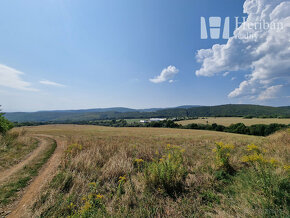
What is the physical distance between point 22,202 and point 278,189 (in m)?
7.16

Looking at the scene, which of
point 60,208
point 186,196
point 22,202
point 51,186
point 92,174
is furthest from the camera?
point 92,174

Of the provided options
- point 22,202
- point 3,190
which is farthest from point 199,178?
point 3,190

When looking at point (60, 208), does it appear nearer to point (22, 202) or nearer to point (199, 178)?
point (22, 202)

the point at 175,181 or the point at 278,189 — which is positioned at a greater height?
the point at 278,189

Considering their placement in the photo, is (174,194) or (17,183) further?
(17,183)

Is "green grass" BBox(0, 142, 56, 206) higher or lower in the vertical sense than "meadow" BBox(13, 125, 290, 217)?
lower

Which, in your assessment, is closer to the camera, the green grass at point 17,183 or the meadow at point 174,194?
the meadow at point 174,194

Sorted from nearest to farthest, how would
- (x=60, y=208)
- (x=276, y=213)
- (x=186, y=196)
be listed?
(x=276, y=213)
(x=60, y=208)
(x=186, y=196)

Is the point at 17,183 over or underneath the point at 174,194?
underneath

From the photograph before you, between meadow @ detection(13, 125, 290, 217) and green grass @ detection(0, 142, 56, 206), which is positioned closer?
meadow @ detection(13, 125, 290, 217)

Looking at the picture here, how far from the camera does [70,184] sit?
4027mm

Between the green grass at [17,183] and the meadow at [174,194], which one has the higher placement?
Result: the meadow at [174,194]

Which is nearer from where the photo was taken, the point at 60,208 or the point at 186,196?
the point at 60,208

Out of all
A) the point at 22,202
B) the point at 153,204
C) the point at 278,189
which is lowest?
the point at 22,202
